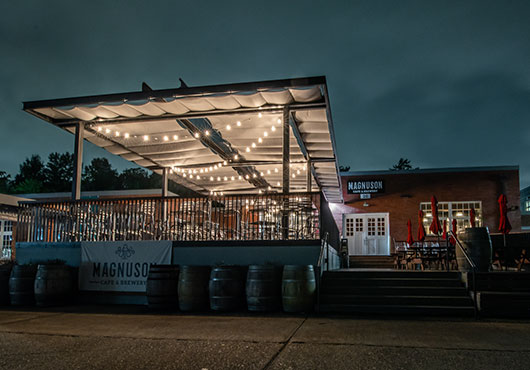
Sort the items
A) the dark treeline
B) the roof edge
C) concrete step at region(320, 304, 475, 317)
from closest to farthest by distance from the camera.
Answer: concrete step at region(320, 304, 475, 317) < the roof edge < the dark treeline

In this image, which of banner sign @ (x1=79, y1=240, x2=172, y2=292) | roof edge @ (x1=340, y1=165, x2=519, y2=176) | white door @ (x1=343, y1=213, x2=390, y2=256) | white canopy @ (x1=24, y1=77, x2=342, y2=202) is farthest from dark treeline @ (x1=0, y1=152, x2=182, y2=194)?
banner sign @ (x1=79, y1=240, x2=172, y2=292)

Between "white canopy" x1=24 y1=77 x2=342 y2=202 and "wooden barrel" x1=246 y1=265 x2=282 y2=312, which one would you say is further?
"white canopy" x1=24 y1=77 x2=342 y2=202

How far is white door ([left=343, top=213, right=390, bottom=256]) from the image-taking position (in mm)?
20859

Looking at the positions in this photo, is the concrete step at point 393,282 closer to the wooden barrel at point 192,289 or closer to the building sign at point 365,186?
the wooden barrel at point 192,289

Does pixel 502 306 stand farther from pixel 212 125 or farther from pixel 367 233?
pixel 367 233

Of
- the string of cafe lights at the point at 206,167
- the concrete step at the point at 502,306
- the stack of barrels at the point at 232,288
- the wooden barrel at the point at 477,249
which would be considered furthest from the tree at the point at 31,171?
the concrete step at the point at 502,306

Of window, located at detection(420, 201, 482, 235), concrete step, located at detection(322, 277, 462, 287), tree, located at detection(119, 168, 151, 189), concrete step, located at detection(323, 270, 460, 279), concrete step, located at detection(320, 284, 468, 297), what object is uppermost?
tree, located at detection(119, 168, 151, 189)

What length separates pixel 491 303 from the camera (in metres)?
7.17

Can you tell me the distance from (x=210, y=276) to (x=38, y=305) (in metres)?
3.46

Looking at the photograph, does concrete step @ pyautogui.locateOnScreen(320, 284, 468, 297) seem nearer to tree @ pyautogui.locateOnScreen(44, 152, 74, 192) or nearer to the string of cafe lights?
the string of cafe lights

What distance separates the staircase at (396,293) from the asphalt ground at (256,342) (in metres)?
0.62

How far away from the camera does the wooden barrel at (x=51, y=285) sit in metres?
8.48

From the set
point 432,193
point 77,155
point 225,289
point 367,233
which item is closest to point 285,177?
point 225,289

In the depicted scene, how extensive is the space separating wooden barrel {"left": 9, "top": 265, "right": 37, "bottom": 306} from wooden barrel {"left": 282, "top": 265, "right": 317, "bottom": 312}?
4.97 m
